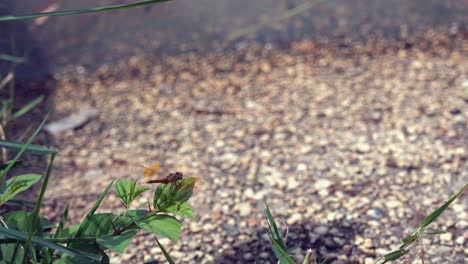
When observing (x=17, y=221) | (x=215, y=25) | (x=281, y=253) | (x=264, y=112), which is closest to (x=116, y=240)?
(x=17, y=221)

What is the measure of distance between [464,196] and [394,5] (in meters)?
1.82

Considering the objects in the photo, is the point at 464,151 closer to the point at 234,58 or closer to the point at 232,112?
the point at 232,112

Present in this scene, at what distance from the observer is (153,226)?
91cm

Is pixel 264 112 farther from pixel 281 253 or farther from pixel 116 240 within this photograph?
pixel 116 240

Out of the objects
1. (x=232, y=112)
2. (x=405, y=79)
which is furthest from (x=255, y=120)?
(x=405, y=79)

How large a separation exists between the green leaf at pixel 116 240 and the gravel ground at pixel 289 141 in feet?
1.63

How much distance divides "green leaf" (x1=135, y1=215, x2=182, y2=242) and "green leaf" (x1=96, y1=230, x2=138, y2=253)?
21 mm

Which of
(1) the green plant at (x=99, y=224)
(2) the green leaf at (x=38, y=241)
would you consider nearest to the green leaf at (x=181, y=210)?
(1) the green plant at (x=99, y=224)

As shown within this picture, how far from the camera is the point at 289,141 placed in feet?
6.46

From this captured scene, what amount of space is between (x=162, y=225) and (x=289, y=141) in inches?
43.3

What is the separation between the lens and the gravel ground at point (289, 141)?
147 cm

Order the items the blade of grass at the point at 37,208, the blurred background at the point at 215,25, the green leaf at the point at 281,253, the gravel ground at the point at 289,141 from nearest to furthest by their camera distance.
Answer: the blade of grass at the point at 37,208 < the green leaf at the point at 281,253 < the gravel ground at the point at 289,141 < the blurred background at the point at 215,25

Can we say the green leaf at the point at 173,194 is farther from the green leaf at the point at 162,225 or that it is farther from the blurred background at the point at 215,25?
the blurred background at the point at 215,25

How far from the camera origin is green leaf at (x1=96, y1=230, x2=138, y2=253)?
885mm
